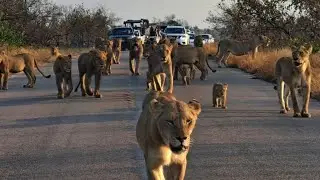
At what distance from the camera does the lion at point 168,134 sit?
511 centimetres

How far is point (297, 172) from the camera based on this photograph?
25.6 ft

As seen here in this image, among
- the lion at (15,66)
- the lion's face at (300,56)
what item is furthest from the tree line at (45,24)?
the lion's face at (300,56)

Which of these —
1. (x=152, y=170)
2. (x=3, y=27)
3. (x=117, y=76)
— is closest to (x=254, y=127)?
(x=152, y=170)

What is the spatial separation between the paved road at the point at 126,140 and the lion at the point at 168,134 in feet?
5.67

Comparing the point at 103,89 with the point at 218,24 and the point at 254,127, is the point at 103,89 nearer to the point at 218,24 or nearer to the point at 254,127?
the point at 254,127

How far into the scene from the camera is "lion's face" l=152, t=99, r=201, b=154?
505 cm

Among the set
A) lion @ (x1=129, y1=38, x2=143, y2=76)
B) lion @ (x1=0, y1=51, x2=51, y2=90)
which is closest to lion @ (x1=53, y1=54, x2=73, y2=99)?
lion @ (x1=0, y1=51, x2=51, y2=90)

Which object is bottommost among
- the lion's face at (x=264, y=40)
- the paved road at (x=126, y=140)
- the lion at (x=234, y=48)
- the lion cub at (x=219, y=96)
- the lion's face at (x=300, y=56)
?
the paved road at (x=126, y=140)

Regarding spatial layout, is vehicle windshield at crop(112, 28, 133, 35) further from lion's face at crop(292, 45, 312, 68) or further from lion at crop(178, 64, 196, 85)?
lion's face at crop(292, 45, 312, 68)

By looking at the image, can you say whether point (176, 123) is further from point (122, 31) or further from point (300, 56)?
point (122, 31)

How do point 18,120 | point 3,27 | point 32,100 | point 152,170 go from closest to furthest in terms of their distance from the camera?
point 152,170, point 18,120, point 32,100, point 3,27

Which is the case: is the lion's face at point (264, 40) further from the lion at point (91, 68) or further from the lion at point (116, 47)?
the lion at point (91, 68)

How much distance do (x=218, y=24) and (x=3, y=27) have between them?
26.9 m

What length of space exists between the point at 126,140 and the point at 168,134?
192 inches
